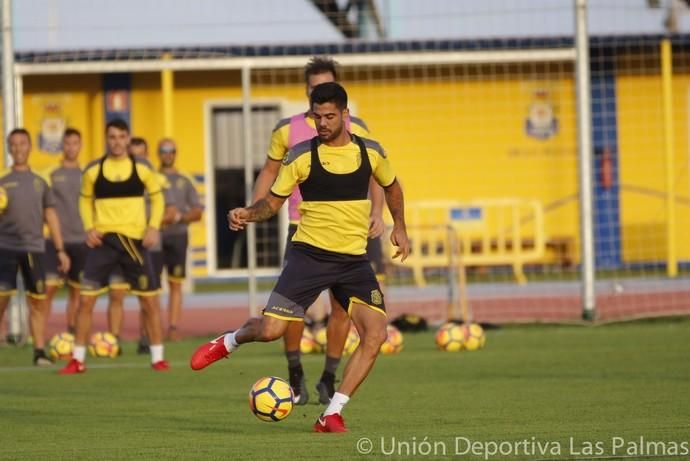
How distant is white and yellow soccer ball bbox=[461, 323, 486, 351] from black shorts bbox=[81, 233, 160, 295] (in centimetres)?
325

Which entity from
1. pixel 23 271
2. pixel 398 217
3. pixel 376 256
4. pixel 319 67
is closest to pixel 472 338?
pixel 376 256

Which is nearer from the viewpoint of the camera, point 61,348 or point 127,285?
point 61,348

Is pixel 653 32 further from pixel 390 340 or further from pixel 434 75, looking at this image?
pixel 390 340

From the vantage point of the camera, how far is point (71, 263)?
16969 millimetres

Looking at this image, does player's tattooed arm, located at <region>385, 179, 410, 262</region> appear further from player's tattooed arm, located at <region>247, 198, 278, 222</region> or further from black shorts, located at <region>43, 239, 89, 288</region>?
black shorts, located at <region>43, 239, 89, 288</region>

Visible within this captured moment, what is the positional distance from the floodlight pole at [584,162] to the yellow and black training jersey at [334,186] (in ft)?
29.8

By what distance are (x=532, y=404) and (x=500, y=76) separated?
1692cm

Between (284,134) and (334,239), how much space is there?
1.65 meters

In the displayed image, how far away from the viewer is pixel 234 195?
27.9m

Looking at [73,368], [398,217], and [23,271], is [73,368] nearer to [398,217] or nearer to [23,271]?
[23,271]

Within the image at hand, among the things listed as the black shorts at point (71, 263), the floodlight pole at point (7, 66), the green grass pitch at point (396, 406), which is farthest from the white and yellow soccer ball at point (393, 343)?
the floodlight pole at point (7, 66)

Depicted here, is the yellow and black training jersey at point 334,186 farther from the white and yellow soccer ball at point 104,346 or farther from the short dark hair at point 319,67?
the white and yellow soccer ball at point 104,346

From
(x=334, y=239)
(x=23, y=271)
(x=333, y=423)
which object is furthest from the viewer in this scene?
(x=23, y=271)

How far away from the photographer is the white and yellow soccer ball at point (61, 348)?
15.1 m
